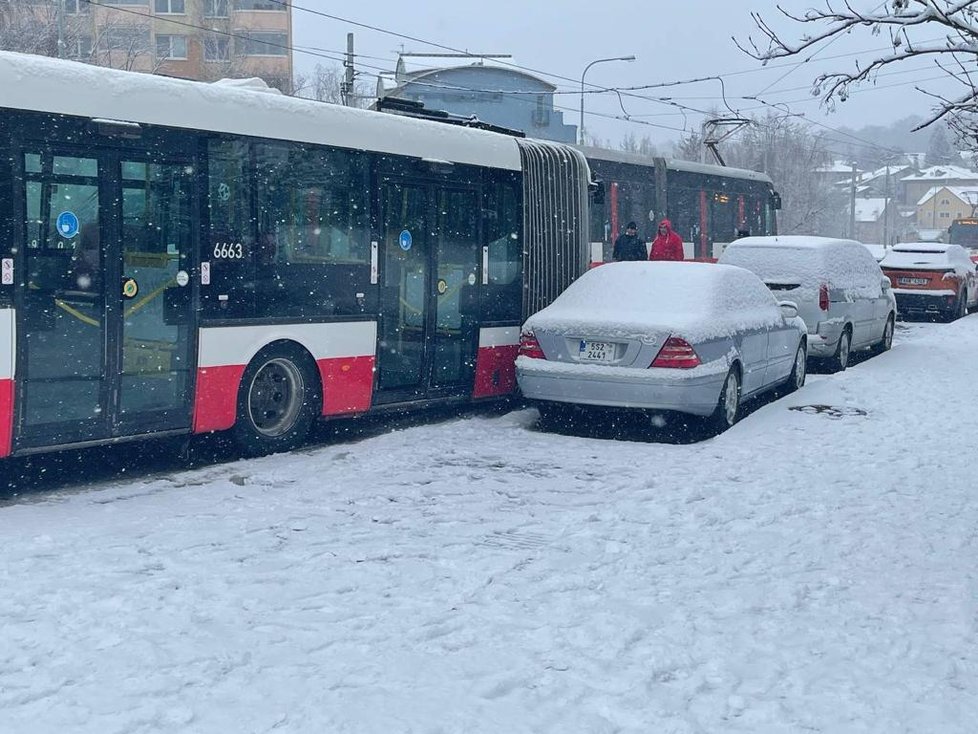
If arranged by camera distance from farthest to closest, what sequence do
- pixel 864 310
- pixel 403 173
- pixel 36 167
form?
pixel 864 310
pixel 403 173
pixel 36 167

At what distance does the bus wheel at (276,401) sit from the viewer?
988cm

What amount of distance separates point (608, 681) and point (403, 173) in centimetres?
739

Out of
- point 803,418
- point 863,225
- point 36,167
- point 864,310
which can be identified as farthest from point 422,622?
point 863,225

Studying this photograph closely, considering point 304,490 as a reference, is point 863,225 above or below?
above

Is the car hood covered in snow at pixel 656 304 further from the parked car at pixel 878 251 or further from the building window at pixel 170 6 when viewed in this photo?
the building window at pixel 170 6

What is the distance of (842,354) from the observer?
17.1m

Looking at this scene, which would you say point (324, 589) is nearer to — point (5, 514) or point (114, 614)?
point (114, 614)

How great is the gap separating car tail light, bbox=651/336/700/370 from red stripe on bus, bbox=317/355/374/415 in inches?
97.0

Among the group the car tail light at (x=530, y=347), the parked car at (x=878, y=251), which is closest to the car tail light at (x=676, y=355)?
the car tail light at (x=530, y=347)

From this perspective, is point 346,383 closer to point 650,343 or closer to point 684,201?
point 650,343

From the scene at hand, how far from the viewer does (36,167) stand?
8250mm

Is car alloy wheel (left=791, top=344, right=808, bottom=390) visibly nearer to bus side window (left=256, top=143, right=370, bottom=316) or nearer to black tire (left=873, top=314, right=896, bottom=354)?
black tire (left=873, top=314, right=896, bottom=354)

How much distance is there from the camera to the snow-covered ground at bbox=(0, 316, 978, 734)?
4.59 metres

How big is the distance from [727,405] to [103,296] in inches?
223
